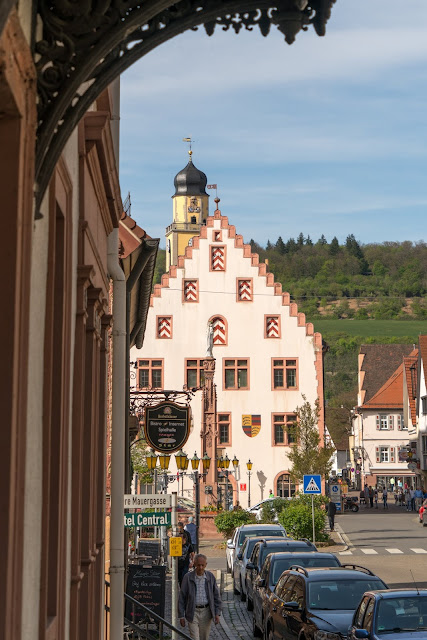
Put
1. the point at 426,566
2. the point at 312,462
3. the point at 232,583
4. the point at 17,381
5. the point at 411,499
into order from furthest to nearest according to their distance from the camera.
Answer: the point at 411,499, the point at 312,462, the point at 426,566, the point at 232,583, the point at 17,381

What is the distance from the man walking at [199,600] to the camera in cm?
1574

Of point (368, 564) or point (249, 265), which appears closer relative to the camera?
point (368, 564)

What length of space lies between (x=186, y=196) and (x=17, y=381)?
125103 mm

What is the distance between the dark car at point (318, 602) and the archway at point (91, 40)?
10853 mm

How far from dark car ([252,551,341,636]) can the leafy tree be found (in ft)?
113

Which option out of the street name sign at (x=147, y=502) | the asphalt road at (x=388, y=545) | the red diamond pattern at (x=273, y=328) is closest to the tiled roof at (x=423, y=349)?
the asphalt road at (x=388, y=545)

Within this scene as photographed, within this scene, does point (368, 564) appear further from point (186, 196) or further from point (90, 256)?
point (186, 196)

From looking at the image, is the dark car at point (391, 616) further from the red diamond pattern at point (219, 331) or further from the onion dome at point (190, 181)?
the onion dome at point (190, 181)

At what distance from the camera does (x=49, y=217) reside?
5.14 meters

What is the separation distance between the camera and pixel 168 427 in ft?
74.3

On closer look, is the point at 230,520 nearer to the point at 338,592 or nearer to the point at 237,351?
the point at 237,351

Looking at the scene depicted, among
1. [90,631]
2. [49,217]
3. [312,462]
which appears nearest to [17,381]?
[49,217]

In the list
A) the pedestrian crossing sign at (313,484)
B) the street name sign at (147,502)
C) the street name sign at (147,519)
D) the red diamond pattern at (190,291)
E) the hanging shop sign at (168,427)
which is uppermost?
the red diamond pattern at (190,291)

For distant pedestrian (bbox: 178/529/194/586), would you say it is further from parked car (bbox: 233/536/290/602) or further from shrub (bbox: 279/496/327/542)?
shrub (bbox: 279/496/327/542)
